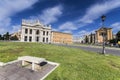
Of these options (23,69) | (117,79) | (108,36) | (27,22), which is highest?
(27,22)

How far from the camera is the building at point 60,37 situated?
8819 centimetres

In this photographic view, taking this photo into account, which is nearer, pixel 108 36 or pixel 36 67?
pixel 36 67

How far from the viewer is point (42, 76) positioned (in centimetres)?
571

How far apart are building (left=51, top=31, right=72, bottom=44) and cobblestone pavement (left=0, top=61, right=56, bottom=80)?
78.7m

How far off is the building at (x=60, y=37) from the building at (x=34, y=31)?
16510 mm

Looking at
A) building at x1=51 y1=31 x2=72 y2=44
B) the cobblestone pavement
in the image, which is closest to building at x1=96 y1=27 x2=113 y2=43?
building at x1=51 y1=31 x2=72 y2=44

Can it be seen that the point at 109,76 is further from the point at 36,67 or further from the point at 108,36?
the point at 108,36

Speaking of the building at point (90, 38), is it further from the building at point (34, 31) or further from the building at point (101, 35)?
the building at point (34, 31)

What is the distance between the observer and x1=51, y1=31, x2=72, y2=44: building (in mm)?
88188

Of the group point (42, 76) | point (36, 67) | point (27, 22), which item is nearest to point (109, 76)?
point (42, 76)

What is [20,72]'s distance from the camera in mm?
6031

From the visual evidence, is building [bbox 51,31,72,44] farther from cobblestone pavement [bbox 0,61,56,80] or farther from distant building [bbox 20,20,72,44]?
cobblestone pavement [bbox 0,61,56,80]

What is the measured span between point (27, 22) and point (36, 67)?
2352 inches

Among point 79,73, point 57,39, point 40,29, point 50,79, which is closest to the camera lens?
point 50,79
